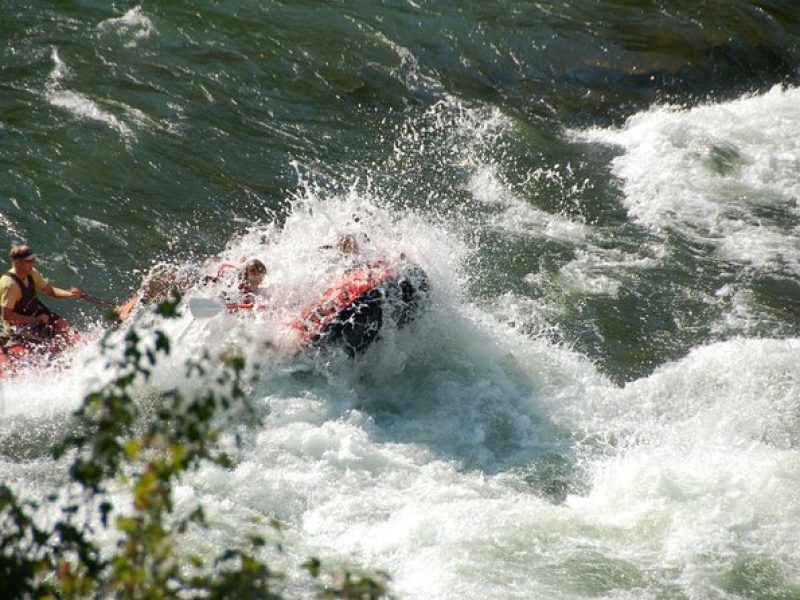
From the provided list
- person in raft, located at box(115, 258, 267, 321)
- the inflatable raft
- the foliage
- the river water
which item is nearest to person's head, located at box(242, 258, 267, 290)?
person in raft, located at box(115, 258, 267, 321)

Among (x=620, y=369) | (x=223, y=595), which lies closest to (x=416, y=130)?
(x=620, y=369)

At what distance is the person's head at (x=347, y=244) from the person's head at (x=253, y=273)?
73 centimetres

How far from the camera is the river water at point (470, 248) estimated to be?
771 cm

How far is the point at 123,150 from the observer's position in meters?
12.6

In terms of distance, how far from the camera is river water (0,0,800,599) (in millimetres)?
7707

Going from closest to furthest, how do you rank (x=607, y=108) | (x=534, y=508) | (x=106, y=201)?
(x=534, y=508) → (x=106, y=201) → (x=607, y=108)

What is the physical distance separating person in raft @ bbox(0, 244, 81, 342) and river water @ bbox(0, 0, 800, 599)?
14.8 inches

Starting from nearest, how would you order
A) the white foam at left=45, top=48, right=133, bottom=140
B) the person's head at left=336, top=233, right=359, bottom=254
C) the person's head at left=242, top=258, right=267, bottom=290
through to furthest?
the person's head at left=242, top=258, right=267, bottom=290
the person's head at left=336, top=233, right=359, bottom=254
the white foam at left=45, top=48, right=133, bottom=140

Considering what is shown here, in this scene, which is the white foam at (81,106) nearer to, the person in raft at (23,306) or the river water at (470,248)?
the river water at (470,248)

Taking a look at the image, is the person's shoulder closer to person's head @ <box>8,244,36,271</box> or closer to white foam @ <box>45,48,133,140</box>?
person's head @ <box>8,244,36,271</box>

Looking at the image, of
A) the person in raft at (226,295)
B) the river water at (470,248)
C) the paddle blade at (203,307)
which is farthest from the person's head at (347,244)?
the paddle blade at (203,307)

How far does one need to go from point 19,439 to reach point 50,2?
8988mm

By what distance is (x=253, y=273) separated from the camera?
380 inches

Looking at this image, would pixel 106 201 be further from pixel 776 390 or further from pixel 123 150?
pixel 776 390
